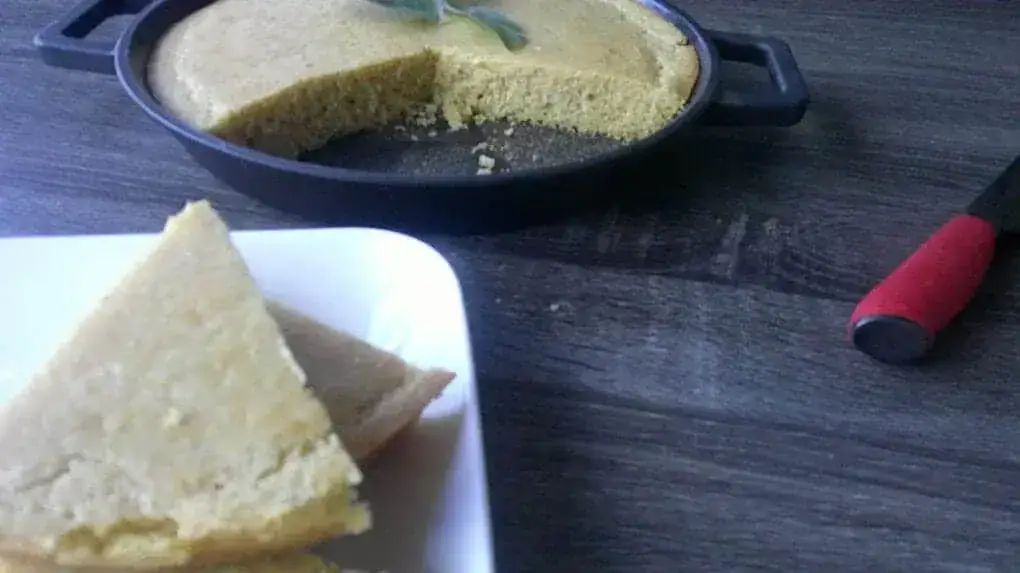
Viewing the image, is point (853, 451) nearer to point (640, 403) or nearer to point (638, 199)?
point (640, 403)

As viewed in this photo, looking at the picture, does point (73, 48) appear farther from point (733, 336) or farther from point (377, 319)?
point (733, 336)

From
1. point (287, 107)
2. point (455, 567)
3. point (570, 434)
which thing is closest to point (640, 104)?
point (287, 107)

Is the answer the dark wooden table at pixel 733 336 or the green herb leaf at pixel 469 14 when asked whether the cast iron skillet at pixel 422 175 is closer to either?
the dark wooden table at pixel 733 336

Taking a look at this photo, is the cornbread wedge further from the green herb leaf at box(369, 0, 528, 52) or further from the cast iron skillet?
the green herb leaf at box(369, 0, 528, 52)

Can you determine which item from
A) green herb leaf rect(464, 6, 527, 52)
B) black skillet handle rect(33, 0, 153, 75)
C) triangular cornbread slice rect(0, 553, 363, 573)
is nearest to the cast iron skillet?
black skillet handle rect(33, 0, 153, 75)

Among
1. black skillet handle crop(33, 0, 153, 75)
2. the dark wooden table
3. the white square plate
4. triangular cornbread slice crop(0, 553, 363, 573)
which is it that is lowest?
the dark wooden table

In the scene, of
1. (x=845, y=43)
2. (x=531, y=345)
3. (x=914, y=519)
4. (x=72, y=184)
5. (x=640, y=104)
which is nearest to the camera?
(x=914, y=519)
